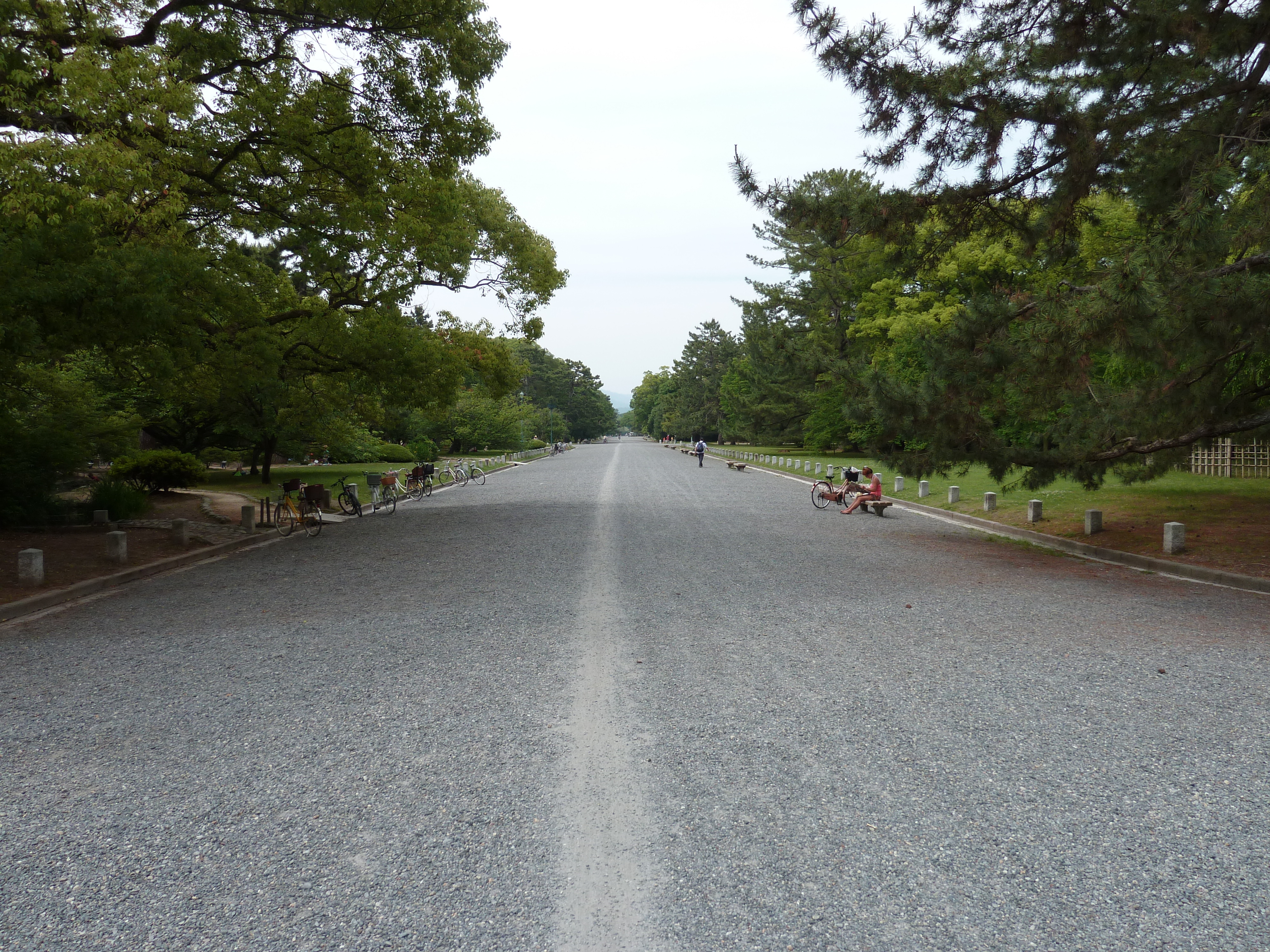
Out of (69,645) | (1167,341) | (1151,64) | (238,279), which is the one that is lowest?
(69,645)

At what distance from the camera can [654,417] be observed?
151 metres

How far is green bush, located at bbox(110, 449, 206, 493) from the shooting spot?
64.1 feet

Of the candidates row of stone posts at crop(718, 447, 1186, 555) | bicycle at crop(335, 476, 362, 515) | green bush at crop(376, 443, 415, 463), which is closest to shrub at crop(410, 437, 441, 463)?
green bush at crop(376, 443, 415, 463)

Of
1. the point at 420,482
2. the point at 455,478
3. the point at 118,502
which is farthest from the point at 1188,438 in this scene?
the point at 455,478

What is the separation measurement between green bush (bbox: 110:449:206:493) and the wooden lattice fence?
26.9 m

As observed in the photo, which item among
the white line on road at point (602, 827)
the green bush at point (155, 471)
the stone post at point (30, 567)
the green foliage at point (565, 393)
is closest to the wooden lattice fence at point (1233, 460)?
the white line on road at point (602, 827)

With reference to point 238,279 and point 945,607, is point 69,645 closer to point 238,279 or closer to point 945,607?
point 945,607

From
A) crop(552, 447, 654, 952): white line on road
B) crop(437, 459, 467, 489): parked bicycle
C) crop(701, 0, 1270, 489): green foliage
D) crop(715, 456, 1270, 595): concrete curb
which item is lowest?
crop(552, 447, 654, 952): white line on road

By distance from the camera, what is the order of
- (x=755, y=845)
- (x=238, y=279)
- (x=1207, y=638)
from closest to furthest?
(x=755, y=845)
(x=1207, y=638)
(x=238, y=279)

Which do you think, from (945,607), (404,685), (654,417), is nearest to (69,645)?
(404,685)

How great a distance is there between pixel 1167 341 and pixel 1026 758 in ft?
23.9

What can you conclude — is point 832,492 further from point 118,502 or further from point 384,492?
point 118,502

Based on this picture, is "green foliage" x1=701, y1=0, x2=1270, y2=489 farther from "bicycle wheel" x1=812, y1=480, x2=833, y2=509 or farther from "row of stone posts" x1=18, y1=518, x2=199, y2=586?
"row of stone posts" x1=18, y1=518, x2=199, y2=586

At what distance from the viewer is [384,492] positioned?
19.0m
